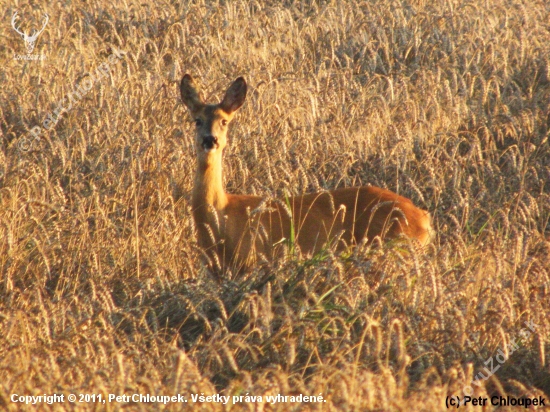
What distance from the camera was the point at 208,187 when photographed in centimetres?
632

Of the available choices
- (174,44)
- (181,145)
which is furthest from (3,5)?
(181,145)

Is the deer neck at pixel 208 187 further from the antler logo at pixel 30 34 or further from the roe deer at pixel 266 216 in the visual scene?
the antler logo at pixel 30 34

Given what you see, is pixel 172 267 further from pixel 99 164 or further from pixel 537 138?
pixel 537 138

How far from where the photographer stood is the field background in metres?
4.39

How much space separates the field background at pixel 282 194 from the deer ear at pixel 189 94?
18.6 inches

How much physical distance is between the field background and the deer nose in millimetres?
488

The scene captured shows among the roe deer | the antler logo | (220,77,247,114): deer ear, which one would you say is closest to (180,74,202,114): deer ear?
the roe deer

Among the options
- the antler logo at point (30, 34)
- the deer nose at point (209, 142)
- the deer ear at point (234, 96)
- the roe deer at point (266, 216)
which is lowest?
the roe deer at point (266, 216)

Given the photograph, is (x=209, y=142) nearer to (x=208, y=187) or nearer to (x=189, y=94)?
(x=208, y=187)

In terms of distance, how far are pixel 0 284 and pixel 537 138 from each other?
5721mm

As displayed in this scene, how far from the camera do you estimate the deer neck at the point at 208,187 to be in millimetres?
6301

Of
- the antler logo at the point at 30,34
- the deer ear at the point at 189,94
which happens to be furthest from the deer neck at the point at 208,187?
the antler logo at the point at 30,34

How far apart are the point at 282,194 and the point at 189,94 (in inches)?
49.5

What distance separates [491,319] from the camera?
4.93 meters
